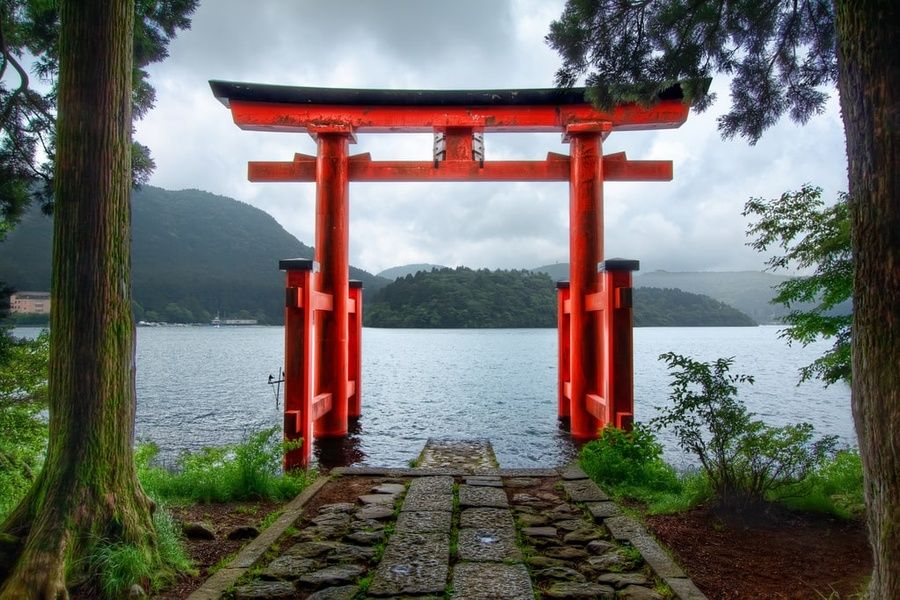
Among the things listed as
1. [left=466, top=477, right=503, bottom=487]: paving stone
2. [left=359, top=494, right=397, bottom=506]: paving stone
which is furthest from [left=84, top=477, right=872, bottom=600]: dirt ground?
[left=466, top=477, right=503, bottom=487]: paving stone

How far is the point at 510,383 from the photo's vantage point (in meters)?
22.6

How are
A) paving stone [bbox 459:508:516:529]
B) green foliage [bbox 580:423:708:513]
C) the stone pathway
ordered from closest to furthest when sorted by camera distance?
the stone pathway < paving stone [bbox 459:508:516:529] < green foliage [bbox 580:423:708:513]

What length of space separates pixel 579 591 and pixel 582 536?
899 mm

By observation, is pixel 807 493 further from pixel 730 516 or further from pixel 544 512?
pixel 544 512

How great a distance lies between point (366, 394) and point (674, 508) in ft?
48.9

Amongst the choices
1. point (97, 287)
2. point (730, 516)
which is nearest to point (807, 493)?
point (730, 516)

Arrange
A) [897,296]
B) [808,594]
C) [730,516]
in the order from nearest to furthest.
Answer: [897,296] < [808,594] < [730,516]

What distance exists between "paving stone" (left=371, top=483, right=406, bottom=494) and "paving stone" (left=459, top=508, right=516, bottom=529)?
2.73 feet

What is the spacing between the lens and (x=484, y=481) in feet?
17.0

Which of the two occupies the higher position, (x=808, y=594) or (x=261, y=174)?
(x=261, y=174)

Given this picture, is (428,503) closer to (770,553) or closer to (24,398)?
(770,553)

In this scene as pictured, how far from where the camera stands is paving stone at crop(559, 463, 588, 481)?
5.29 metres

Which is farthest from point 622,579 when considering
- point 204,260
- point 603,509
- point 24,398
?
point 204,260

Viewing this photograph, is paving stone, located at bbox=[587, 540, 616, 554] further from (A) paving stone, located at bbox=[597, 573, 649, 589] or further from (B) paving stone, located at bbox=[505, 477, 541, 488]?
(B) paving stone, located at bbox=[505, 477, 541, 488]
